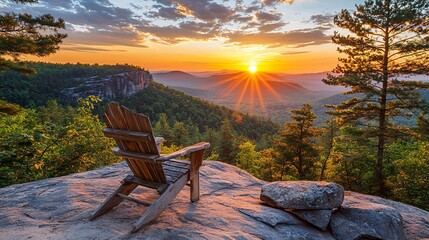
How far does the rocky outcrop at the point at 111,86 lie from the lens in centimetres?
8288

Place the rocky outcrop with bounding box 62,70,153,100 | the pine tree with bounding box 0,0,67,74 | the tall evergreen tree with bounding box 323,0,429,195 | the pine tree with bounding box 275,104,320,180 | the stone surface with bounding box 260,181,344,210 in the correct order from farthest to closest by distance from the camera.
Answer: the rocky outcrop with bounding box 62,70,153,100
the pine tree with bounding box 275,104,320,180
the tall evergreen tree with bounding box 323,0,429,195
the pine tree with bounding box 0,0,67,74
the stone surface with bounding box 260,181,344,210

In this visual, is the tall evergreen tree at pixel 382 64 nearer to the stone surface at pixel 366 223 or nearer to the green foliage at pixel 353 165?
the green foliage at pixel 353 165

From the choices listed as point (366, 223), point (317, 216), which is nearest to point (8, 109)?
point (317, 216)

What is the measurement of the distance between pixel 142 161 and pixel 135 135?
1.49ft

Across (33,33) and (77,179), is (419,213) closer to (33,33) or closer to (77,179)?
(77,179)

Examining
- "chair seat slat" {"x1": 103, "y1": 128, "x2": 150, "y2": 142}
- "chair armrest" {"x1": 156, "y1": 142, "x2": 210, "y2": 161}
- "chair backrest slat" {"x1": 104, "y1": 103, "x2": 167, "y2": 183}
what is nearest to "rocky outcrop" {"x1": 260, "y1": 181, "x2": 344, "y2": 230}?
"chair armrest" {"x1": 156, "y1": 142, "x2": 210, "y2": 161}

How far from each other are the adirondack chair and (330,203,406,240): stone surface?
98.5 inches

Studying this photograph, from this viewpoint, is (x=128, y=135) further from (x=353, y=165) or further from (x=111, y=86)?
(x=111, y=86)

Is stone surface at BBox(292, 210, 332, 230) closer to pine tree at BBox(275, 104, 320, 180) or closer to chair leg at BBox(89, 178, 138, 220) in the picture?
chair leg at BBox(89, 178, 138, 220)

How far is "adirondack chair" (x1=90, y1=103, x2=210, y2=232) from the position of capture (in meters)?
3.03

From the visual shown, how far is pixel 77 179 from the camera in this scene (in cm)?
480

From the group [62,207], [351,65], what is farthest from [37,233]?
[351,65]

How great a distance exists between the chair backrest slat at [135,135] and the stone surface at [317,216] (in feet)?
7.36

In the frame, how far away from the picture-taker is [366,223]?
3973mm
